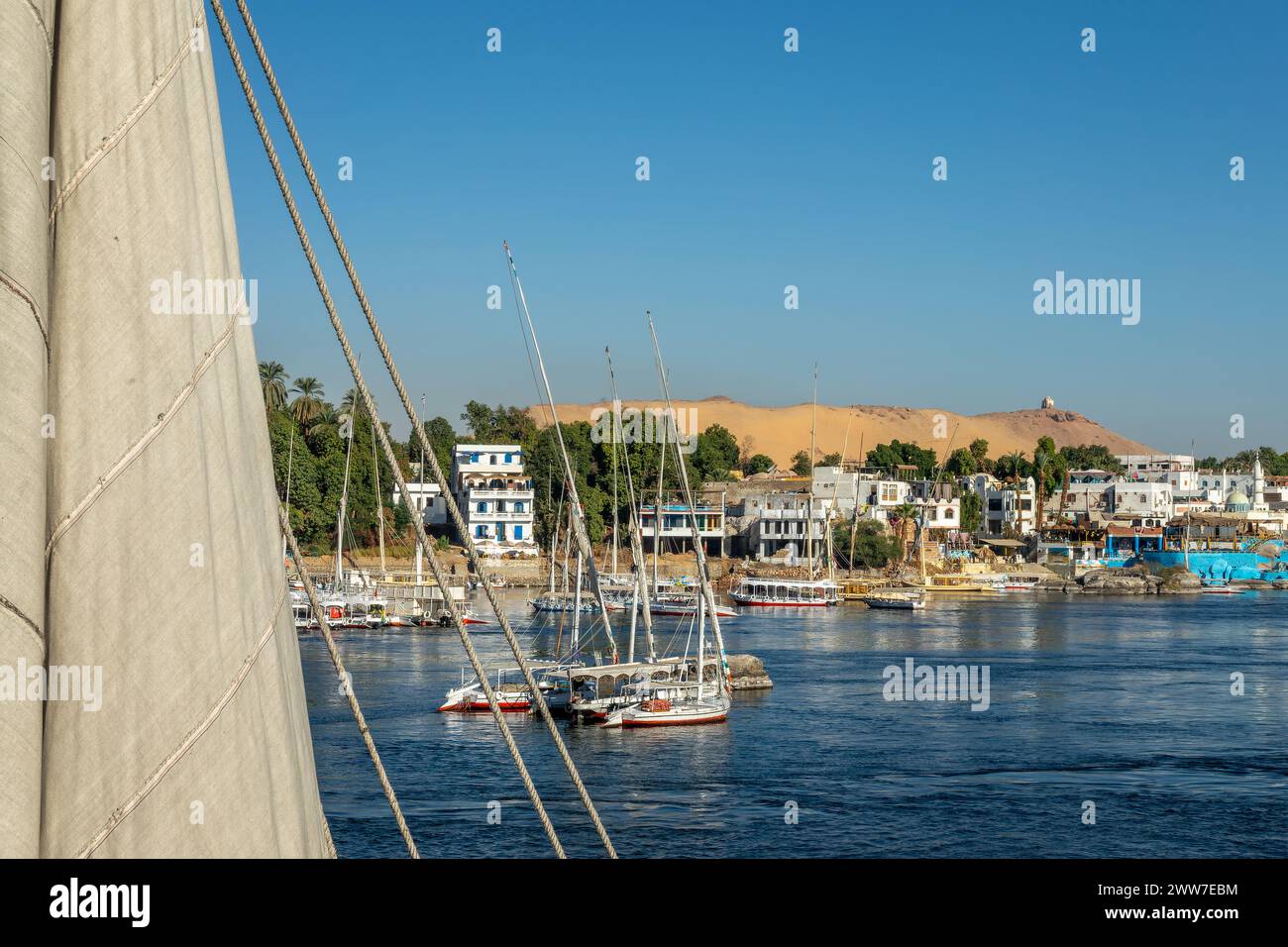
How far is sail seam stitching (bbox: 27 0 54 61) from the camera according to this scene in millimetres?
2320

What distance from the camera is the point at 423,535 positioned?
4.63 meters

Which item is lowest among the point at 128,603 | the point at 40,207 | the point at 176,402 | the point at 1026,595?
the point at 1026,595

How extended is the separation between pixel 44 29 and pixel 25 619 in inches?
38.5

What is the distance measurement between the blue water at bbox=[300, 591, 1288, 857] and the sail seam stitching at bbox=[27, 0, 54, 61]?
17.5 meters

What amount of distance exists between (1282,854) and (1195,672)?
75.8 feet

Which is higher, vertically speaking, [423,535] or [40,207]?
[40,207]

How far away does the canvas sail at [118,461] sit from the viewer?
2.29m

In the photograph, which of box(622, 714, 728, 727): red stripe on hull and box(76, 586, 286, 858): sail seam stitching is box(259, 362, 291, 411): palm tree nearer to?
box(622, 714, 728, 727): red stripe on hull

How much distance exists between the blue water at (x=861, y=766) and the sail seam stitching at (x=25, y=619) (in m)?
17.3

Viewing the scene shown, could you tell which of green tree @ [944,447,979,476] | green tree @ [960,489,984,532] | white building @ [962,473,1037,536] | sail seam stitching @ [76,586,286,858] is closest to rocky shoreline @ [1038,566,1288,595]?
green tree @ [960,489,984,532]

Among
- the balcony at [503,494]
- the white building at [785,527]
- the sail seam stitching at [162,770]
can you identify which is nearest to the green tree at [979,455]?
the white building at [785,527]

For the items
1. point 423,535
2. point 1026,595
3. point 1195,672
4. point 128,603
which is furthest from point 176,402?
point 1026,595

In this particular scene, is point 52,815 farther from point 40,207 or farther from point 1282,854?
point 1282,854

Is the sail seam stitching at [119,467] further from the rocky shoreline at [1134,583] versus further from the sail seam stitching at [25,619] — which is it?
the rocky shoreline at [1134,583]
